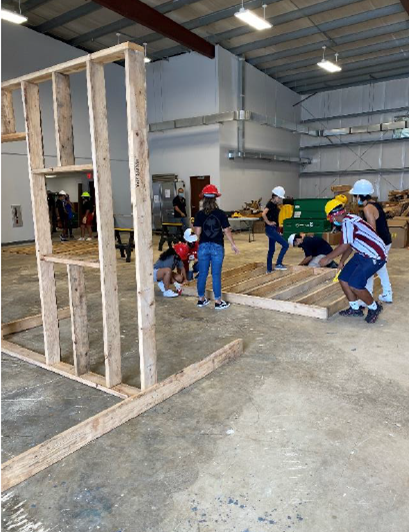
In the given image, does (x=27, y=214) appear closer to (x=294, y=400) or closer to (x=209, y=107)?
(x=209, y=107)

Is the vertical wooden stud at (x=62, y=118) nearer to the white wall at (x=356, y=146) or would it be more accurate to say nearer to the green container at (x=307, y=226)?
the green container at (x=307, y=226)

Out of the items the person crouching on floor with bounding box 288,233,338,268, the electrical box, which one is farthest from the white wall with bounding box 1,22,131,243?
the person crouching on floor with bounding box 288,233,338,268

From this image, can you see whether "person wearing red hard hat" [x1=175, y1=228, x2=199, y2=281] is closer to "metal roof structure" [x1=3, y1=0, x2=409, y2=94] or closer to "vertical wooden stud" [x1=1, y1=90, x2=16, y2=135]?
"vertical wooden stud" [x1=1, y1=90, x2=16, y2=135]

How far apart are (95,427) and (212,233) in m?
3.01

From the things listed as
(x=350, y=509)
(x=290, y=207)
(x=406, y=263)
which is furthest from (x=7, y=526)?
(x=290, y=207)

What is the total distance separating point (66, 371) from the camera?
348 cm

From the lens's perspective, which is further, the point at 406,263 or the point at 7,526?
the point at 406,263

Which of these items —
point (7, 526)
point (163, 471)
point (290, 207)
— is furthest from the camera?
point (290, 207)

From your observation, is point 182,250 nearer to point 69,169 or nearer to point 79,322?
point 79,322

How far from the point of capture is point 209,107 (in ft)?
47.4

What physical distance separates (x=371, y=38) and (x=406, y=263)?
27.8ft

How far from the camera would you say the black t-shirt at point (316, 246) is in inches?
281

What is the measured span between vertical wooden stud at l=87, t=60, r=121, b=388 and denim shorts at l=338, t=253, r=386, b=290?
9.10 ft

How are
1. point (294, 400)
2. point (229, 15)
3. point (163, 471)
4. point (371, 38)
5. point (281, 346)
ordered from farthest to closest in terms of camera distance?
point (371, 38), point (229, 15), point (281, 346), point (294, 400), point (163, 471)
